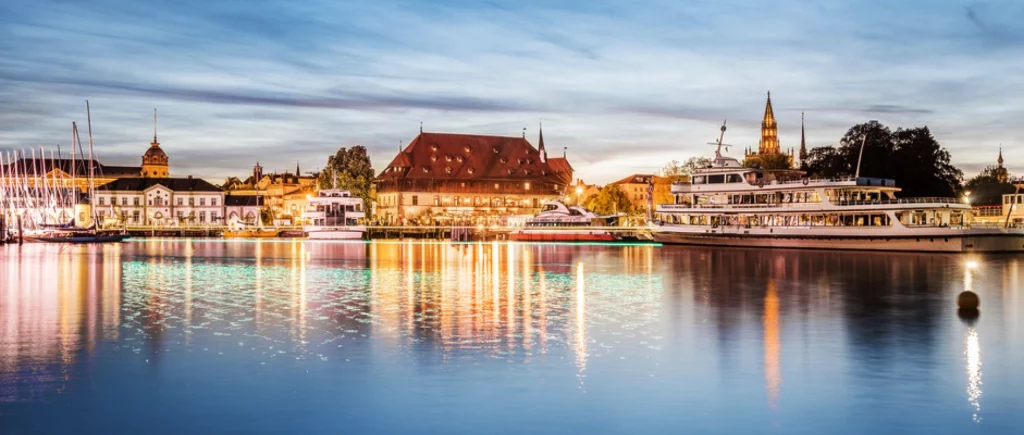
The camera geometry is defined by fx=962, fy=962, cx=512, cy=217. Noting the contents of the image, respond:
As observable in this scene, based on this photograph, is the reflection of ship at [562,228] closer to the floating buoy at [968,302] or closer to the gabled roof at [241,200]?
the floating buoy at [968,302]

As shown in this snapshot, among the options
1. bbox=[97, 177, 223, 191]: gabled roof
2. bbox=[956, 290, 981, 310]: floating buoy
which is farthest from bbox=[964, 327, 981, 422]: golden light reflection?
bbox=[97, 177, 223, 191]: gabled roof

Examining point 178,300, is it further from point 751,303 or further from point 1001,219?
point 1001,219

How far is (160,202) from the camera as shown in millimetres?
169000

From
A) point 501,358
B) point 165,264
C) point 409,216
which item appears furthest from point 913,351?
point 409,216

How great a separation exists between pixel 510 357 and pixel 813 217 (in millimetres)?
60131

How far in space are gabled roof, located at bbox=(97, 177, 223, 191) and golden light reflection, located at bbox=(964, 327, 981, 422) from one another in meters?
161

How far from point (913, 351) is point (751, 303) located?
443 inches

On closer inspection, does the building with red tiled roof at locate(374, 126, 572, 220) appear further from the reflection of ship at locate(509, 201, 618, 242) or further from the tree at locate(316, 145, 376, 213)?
the reflection of ship at locate(509, 201, 618, 242)

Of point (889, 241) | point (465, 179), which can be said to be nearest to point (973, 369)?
point (889, 241)

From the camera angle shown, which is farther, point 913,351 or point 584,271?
point 584,271

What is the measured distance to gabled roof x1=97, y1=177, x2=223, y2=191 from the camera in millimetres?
168250

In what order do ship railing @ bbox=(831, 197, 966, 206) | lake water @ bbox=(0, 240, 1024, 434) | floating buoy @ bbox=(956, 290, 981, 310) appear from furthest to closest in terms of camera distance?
ship railing @ bbox=(831, 197, 966, 206)
floating buoy @ bbox=(956, 290, 981, 310)
lake water @ bbox=(0, 240, 1024, 434)

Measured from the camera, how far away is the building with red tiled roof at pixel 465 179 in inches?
5851

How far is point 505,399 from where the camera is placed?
57.2 feet
